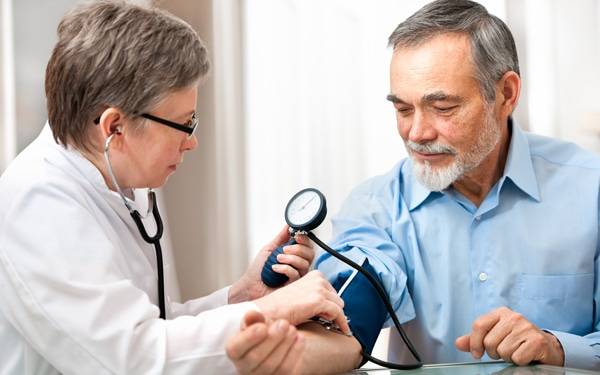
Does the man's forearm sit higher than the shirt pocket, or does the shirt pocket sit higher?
the man's forearm

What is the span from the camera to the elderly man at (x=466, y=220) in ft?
5.22

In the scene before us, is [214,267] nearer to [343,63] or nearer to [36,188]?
[343,63]

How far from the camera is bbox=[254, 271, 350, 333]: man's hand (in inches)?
47.8

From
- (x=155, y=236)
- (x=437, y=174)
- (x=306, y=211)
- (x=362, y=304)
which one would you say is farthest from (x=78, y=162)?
(x=437, y=174)

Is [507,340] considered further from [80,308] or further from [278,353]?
[80,308]

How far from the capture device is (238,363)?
1152mm

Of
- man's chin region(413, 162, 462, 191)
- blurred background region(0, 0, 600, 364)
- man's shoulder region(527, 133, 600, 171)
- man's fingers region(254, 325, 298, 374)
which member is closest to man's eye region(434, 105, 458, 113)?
man's chin region(413, 162, 462, 191)

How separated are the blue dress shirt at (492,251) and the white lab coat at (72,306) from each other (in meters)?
0.50

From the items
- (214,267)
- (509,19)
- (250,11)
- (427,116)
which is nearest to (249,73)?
(250,11)

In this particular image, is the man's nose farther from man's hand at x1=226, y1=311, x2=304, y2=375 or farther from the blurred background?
the blurred background

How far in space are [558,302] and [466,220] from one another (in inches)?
9.9

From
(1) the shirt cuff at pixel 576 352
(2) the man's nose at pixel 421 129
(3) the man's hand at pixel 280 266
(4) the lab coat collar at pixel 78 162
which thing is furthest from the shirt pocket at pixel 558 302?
(4) the lab coat collar at pixel 78 162

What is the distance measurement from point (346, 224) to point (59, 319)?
2.48 ft

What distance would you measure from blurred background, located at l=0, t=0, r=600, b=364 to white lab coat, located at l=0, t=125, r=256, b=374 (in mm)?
1279
